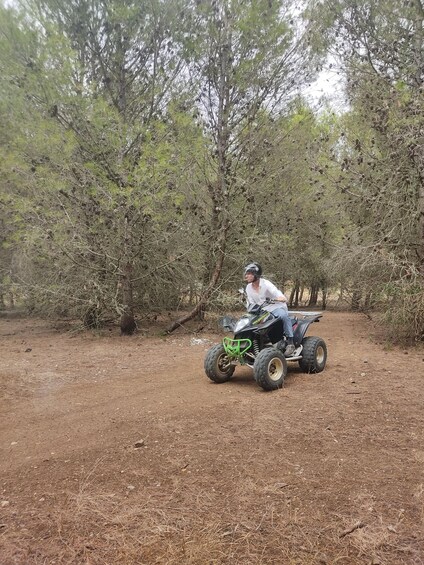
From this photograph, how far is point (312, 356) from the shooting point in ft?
22.6

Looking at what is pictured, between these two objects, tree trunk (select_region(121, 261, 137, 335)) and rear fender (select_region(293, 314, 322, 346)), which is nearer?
rear fender (select_region(293, 314, 322, 346))

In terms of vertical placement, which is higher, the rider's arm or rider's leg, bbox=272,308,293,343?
the rider's arm

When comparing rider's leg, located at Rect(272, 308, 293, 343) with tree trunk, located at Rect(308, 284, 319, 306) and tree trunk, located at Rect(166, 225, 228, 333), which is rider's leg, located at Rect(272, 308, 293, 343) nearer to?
tree trunk, located at Rect(166, 225, 228, 333)

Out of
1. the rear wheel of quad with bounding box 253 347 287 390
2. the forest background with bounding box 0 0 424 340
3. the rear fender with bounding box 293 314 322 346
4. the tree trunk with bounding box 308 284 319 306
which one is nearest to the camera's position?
the rear wheel of quad with bounding box 253 347 287 390

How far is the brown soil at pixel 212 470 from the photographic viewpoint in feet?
8.73

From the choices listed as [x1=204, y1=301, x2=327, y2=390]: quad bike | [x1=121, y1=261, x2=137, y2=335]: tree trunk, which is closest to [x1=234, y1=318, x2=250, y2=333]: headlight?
[x1=204, y1=301, x2=327, y2=390]: quad bike

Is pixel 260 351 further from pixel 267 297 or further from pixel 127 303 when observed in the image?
pixel 127 303

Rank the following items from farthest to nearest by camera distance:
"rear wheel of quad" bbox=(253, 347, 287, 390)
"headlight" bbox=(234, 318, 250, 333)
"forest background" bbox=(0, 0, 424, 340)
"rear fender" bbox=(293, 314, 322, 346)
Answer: "forest background" bbox=(0, 0, 424, 340)
"rear fender" bbox=(293, 314, 322, 346)
"headlight" bbox=(234, 318, 250, 333)
"rear wheel of quad" bbox=(253, 347, 287, 390)

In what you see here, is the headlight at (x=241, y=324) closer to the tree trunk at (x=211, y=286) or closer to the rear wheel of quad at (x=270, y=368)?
the rear wheel of quad at (x=270, y=368)

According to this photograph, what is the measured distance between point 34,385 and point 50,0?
9716 mm

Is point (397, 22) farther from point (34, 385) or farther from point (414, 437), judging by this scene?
point (34, 385)

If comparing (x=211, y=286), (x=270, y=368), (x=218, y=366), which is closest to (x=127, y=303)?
(x=211, y=286)

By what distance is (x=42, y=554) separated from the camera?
260 cm

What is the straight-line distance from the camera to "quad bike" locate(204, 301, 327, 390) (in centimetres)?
599
